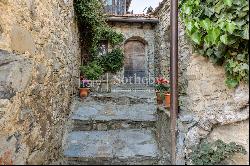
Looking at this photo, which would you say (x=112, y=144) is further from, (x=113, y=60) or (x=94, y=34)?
(x=113, y=60)

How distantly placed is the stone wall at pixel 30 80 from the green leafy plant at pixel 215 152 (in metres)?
1.27

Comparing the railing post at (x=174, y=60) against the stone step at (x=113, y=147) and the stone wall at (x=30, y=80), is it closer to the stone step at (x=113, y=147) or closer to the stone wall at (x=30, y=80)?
the stone step at (x=113, y=147)

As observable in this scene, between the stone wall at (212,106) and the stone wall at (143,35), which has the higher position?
the stone wall at (143,35)

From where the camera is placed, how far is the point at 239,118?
2.43m

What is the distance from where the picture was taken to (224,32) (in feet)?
8.22

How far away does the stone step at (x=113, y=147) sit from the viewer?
177 inches

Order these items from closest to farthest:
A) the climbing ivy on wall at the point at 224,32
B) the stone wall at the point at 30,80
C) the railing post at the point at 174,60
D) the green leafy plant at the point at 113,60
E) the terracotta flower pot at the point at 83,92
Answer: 1. the climbing ivy on wall at the point at 224,32
2. the stone wall at the point at 30,80
3. the railing post at the point at 174,60
4. the terracotta flower pot at the point at 83,92
5. the green leafy plant at the point at 113,60

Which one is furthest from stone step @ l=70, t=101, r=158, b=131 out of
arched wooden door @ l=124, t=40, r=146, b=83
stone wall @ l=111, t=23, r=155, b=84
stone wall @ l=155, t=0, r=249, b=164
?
arched wooden door @ l=124, t=40, r=146, b=83

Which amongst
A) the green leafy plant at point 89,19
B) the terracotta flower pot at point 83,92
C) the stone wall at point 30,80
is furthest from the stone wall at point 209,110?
the green leafy plant at point 89,19

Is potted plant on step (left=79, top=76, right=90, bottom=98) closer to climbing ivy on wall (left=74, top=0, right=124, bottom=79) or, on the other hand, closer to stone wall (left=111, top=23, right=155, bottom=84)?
climbing ivy on wall (left=74, top=0, right=124, bottom=79)

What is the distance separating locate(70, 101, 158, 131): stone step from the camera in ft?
18.5

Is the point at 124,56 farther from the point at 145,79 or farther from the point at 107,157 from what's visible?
the point at 107,157

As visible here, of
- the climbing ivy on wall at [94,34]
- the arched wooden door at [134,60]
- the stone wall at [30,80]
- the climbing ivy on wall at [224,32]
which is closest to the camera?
the climbing ivy on wall at [224,32]

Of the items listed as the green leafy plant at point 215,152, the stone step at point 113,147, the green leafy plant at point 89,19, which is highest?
the green leafy plant at point 89,19
